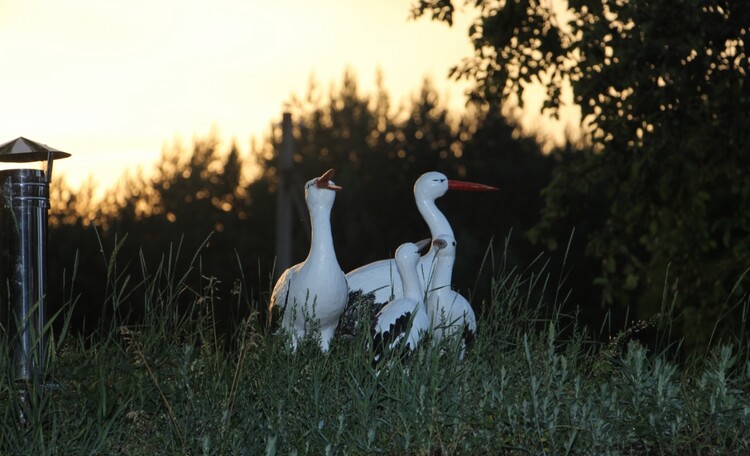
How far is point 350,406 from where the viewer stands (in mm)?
4699

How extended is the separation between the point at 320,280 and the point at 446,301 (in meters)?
0.67

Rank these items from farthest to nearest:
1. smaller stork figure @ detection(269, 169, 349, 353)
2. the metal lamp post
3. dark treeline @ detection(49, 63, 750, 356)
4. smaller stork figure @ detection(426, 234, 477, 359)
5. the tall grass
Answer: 1. dark treeline @ detection(49, 63, 750, 356)
2. smaller stork figure @ detection(269, 169, 349, 353)
3. smaller stork figure @ detection(426, 234, 477, 359)
4. the metal lamp post
5. the tall grass

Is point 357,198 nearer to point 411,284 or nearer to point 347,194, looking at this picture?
point 347,194

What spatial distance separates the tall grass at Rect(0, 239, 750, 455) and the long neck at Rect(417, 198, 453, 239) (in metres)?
1.23

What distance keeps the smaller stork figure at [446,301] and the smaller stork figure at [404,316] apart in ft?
0.32

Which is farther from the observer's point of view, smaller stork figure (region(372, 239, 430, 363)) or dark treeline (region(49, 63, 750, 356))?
dark treeline (region(49, 63, 750, 356))

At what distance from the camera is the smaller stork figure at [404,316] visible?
540 centimetres

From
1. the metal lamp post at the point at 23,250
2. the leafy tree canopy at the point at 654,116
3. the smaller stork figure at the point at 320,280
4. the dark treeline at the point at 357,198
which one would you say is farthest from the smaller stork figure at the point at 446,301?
the dark treeline at the point at 357,198

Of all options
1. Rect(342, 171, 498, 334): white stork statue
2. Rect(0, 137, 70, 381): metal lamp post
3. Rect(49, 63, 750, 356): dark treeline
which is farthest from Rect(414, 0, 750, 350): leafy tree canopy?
Rect(49, 63, 750, 356): dark treeline

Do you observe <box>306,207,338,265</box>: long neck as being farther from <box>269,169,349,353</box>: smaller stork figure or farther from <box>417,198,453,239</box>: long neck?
<box>417,198,453,239</box>: long neck

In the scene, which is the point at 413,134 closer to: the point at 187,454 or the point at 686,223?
the point at 686,223

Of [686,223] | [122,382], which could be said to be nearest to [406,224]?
[686,223]

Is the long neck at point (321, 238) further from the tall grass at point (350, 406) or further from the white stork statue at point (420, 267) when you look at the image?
the tall grass at point (350, 406)

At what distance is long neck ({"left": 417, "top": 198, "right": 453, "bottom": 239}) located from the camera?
6.29m
